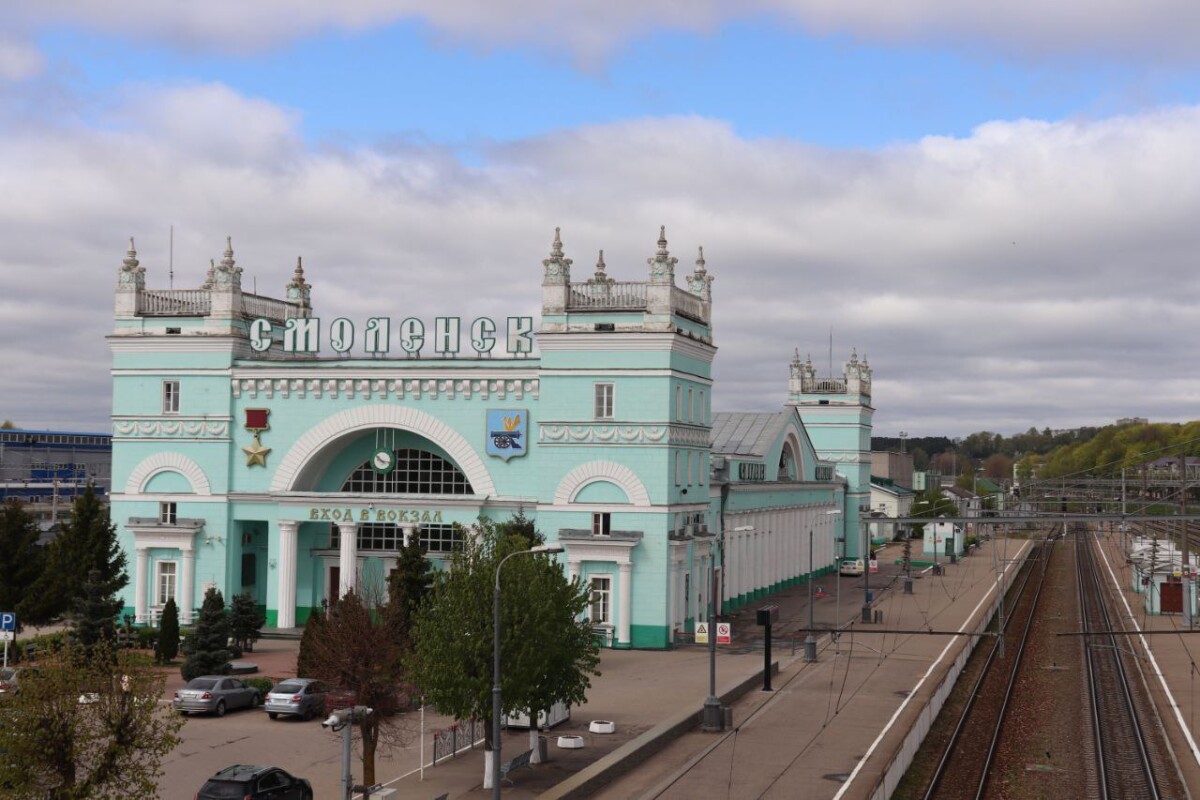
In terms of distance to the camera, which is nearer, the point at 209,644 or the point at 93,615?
the point at 209,644

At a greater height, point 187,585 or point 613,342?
point 613,342

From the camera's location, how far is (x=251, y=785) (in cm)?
2861

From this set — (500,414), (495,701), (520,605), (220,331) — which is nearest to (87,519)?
(220,331)

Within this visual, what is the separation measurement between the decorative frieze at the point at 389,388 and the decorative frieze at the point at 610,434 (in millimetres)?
2143

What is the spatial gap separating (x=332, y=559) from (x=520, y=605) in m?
35.0

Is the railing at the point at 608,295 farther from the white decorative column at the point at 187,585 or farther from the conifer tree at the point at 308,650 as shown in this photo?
the white decorative column at the point at 187,585

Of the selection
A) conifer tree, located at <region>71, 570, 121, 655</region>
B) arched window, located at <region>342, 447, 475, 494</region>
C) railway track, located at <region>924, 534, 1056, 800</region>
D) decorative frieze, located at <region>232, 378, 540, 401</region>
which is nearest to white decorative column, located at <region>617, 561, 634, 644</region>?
decorative frieze, located at <region>232, 378, 540, 401</region>

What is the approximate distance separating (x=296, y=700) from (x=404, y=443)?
25023 mm

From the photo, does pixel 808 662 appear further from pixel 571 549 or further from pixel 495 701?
pixel 495 701

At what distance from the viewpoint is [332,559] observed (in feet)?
221

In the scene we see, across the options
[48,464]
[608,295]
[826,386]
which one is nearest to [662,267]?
[608,295]

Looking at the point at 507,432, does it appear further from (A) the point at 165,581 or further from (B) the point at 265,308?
(A) the point at 165,581

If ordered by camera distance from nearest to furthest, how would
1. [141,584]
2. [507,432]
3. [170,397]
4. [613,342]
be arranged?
[613,342] < [507,432] < [141,584] < [170,397]

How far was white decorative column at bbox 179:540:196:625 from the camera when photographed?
64.6 m
